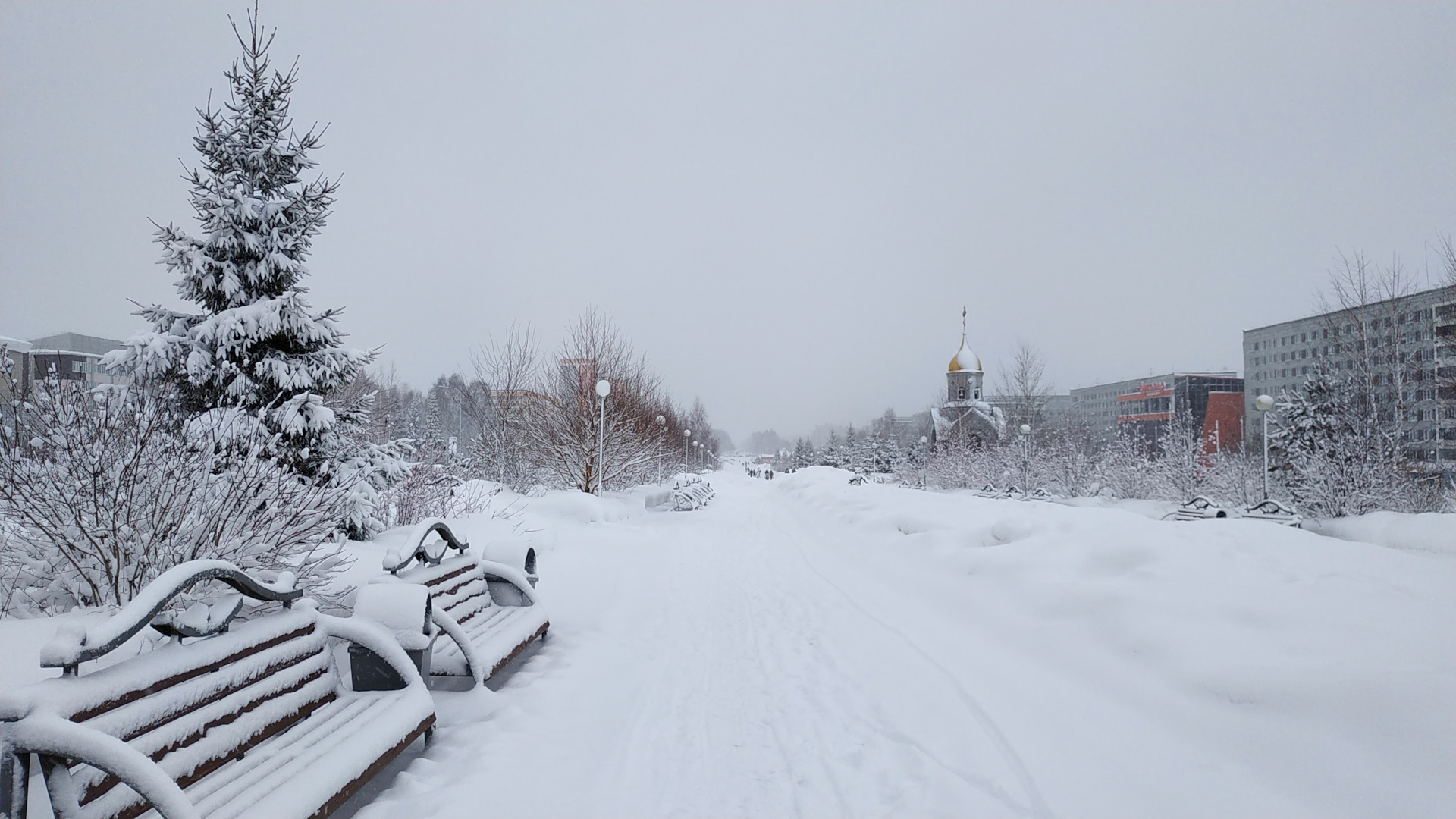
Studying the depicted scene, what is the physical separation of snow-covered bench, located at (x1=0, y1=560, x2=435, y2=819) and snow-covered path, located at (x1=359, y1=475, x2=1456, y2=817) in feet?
1.53

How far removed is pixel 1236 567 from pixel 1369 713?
6.86 ft

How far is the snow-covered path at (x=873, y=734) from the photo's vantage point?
2928 millimetres

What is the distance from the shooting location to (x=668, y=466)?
121ft

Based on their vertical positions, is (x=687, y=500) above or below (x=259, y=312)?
below

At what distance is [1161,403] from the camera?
250ft

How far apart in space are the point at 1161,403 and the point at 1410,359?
6745 cm

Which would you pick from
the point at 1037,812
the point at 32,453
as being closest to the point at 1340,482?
the point at 1037,812

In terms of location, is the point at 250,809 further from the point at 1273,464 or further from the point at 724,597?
the point at 1273,464

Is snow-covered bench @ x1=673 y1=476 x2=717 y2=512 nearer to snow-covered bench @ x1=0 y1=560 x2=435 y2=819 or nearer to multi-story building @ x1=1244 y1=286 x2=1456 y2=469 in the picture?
snow-covered bench @ x1=0 y1=560 x2=435 y2=819

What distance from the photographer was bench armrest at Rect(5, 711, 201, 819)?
5.84 feet

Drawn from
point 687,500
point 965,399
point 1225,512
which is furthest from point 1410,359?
point 965,399

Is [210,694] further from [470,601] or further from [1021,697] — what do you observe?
[1021,697]

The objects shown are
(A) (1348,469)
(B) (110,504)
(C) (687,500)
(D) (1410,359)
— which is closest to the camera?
(B) (110,504)

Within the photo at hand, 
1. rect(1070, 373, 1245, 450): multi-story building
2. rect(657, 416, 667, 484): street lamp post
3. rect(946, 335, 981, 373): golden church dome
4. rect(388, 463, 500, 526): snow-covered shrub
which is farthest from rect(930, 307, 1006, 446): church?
rect(388, 463, 500, 526): snow-covered shrub
